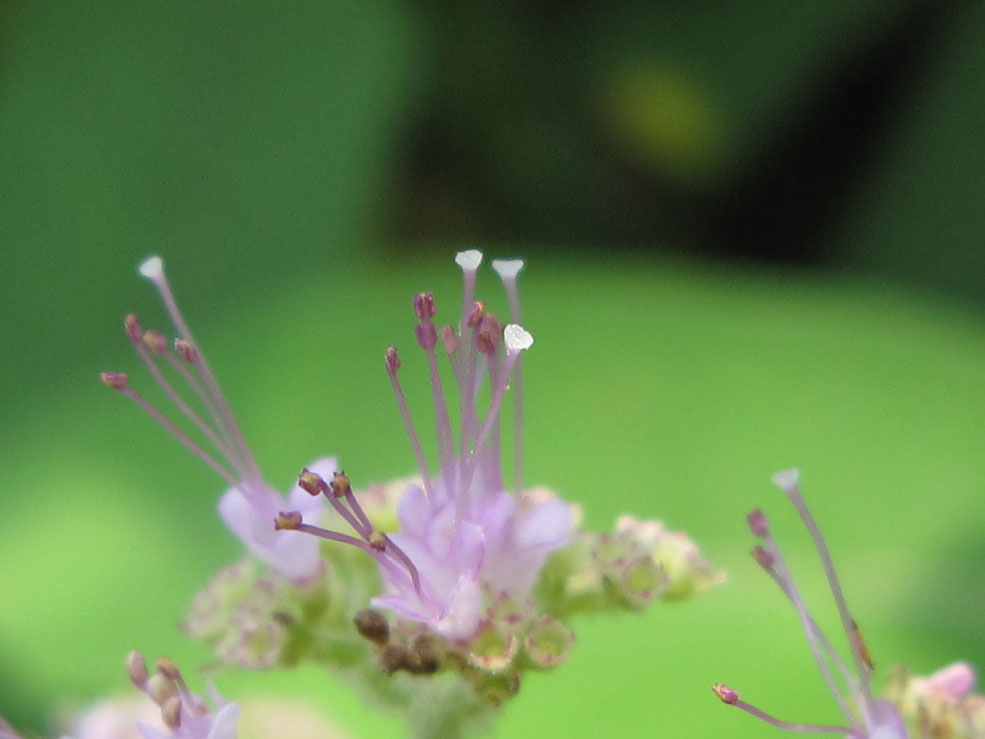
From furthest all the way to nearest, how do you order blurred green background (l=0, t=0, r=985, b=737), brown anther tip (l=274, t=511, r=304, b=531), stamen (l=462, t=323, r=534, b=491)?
blurred green background (l=0, t=0, r=985, b=737)
stamen (l=462, t=323, r=534, b=491)
brown anther tip (l=274, t=511, r=304, b=531)

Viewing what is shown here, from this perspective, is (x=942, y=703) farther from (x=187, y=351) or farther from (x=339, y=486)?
(x=187, y=351)

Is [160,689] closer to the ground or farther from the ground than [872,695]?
closer to the ground

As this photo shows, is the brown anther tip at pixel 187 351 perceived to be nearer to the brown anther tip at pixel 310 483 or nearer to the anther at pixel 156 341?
the anther at pixel 156 341

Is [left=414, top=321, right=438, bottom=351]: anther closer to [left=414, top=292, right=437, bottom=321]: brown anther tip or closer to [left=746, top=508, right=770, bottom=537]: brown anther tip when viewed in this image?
[left=414, top=292, right=437, bottom=321]: brown anther tip

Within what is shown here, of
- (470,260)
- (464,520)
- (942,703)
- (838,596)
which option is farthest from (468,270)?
(942,703)

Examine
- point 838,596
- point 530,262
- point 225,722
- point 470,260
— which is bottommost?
point 225,722

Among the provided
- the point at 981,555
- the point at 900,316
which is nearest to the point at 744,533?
the point at 981,555

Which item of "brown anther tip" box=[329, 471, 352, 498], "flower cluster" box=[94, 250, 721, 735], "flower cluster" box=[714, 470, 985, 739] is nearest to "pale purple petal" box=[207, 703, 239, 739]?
"flower cluster" box=[94, 250, 721, 735]
